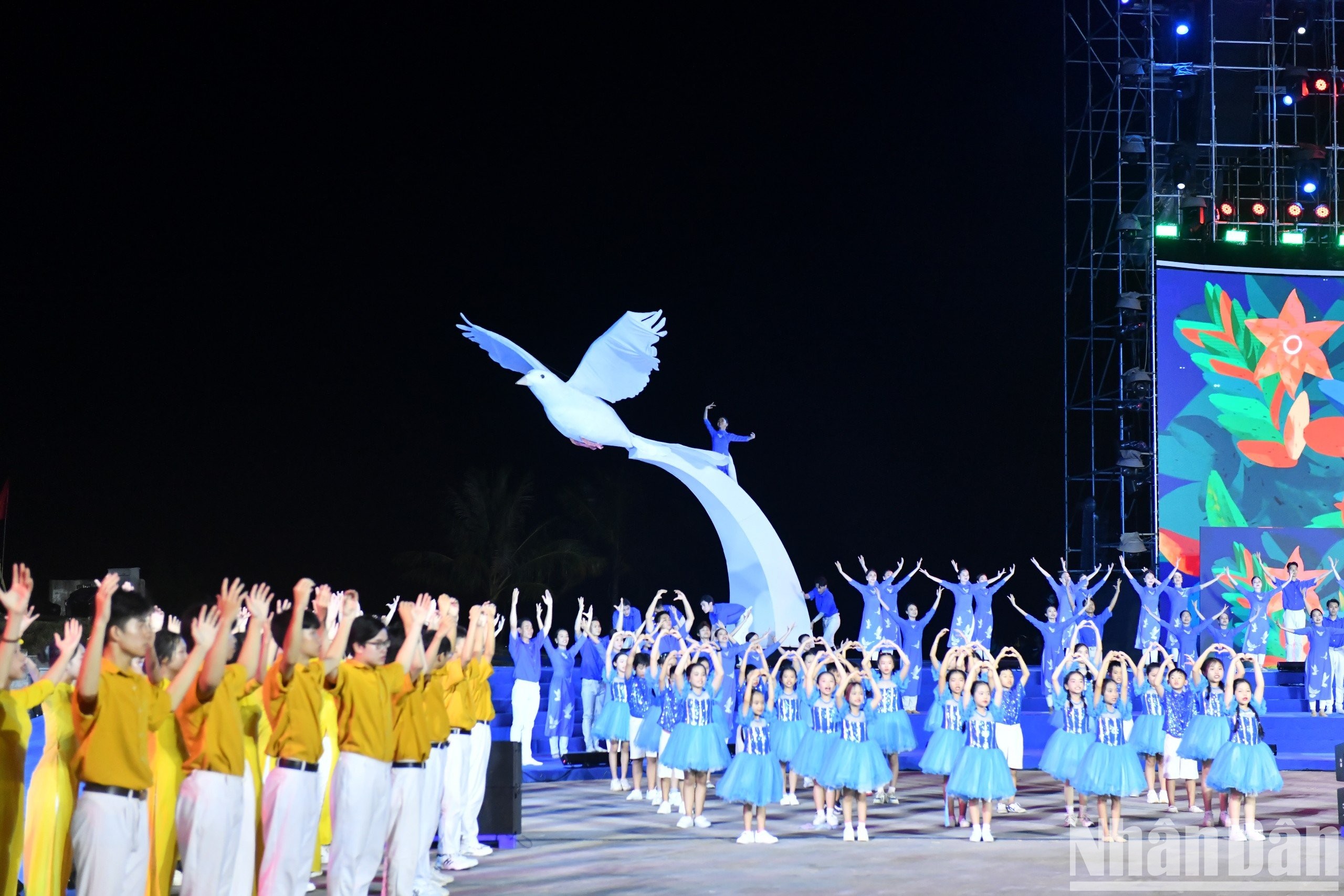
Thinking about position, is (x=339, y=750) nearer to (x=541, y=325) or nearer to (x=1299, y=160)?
(x=1299, y=160)

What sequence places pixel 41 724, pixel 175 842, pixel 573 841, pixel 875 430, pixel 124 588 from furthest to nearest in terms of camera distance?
pixel 875 430, pixel 573 841, pixel 41 724, pixel 175 842, pixel 124 588

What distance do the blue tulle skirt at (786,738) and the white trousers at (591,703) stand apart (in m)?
3.48

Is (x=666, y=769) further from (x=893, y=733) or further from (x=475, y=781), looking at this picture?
(x=475, y=781)

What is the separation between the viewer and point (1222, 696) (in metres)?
9.52

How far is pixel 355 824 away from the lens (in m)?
5.42

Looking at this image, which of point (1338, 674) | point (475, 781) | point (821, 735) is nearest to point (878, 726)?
point (821, 735)

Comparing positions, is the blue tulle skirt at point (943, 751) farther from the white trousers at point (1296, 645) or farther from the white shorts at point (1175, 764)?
the white trousers at point (1296, 645)

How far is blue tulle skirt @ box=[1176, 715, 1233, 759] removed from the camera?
9.76 m

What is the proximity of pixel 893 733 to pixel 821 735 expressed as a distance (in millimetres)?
1414

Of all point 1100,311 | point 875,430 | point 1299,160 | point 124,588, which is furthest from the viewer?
point 875,430

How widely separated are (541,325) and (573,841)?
1893 centimetres

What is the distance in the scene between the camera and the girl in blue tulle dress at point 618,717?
11623 mm

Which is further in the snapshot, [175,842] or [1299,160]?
[1299,160]

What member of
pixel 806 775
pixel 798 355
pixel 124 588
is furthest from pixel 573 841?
pixel 798 355
